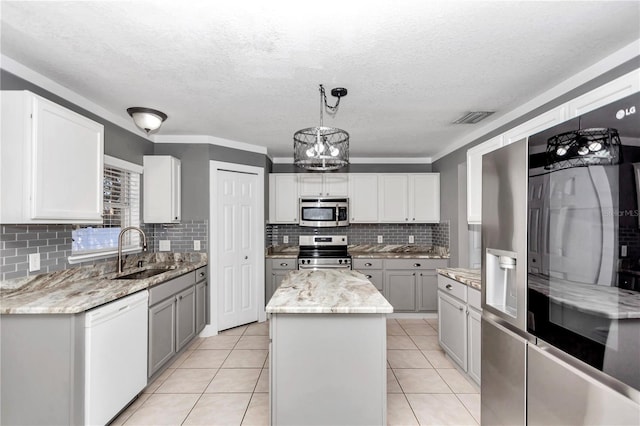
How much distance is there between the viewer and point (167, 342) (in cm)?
284

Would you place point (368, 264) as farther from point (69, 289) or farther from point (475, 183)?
point (69, 289)

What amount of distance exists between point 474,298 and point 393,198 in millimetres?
2486

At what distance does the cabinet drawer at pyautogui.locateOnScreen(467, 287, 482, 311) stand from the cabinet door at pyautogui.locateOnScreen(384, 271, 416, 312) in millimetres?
1832

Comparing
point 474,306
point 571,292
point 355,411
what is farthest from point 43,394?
point 474,306

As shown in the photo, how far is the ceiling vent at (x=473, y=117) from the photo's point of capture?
2972 mm

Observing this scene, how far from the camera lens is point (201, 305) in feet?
11.9

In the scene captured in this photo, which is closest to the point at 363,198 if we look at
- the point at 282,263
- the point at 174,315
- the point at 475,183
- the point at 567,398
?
the point at 282,263

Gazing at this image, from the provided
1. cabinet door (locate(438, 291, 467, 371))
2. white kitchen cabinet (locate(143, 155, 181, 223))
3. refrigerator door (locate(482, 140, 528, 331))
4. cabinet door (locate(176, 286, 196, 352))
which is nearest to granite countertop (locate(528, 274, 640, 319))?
refrigerator door (locate(482, 140, 528, 331))

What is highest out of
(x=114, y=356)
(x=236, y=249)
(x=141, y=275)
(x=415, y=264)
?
(x=236, y=249)

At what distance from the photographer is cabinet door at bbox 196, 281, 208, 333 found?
351 cm

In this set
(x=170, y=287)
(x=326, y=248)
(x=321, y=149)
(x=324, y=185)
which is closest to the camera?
(x=321, y=149)

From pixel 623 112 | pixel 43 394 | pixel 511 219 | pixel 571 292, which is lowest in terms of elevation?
pixel 43 394

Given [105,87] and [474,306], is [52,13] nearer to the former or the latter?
[105,87]

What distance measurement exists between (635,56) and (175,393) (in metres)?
3.85
